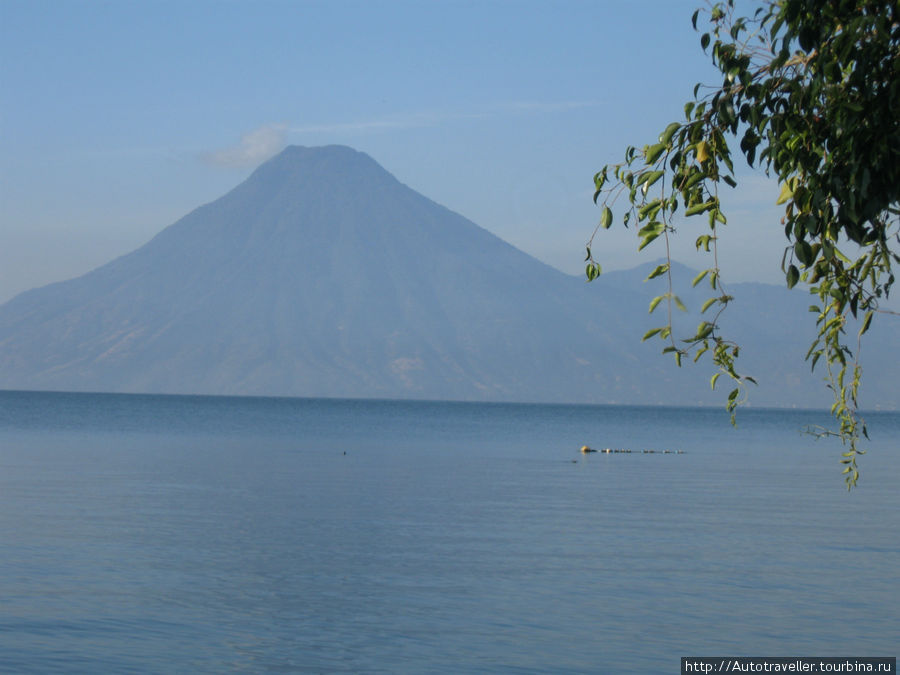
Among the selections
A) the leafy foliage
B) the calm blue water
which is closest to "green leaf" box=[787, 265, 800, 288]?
the leafy foliage

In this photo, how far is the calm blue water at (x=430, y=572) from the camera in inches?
659

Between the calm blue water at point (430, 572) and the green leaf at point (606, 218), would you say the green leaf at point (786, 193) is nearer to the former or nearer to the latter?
the green leaf at point (606, 218)

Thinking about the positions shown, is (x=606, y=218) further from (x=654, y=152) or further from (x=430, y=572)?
(x=430, y=572)

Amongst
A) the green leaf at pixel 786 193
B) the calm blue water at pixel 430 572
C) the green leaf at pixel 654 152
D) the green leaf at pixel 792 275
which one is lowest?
the calm blue water at pixel 430 572

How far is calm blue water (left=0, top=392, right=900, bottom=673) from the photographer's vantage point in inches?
659

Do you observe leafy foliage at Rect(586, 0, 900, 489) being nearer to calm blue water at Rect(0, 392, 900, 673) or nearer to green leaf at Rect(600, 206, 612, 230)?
green leaf at Rect(600, 206, 612, 230)

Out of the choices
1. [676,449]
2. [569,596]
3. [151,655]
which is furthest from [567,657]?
[676,449]

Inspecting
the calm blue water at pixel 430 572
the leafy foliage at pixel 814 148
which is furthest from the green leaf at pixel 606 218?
the calm blue water at pixel 430 572

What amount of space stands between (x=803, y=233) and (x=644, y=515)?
1064 inches

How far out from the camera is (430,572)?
898 inches

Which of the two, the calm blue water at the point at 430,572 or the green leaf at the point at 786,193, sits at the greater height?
the green leaf at the point at 786,193

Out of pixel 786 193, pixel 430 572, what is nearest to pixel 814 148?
pixel 786 193

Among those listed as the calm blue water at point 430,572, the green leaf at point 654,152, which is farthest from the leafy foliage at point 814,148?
the calm blue water at point 430,572

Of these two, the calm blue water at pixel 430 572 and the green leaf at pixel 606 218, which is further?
the calm blue water at pixel 430 572
